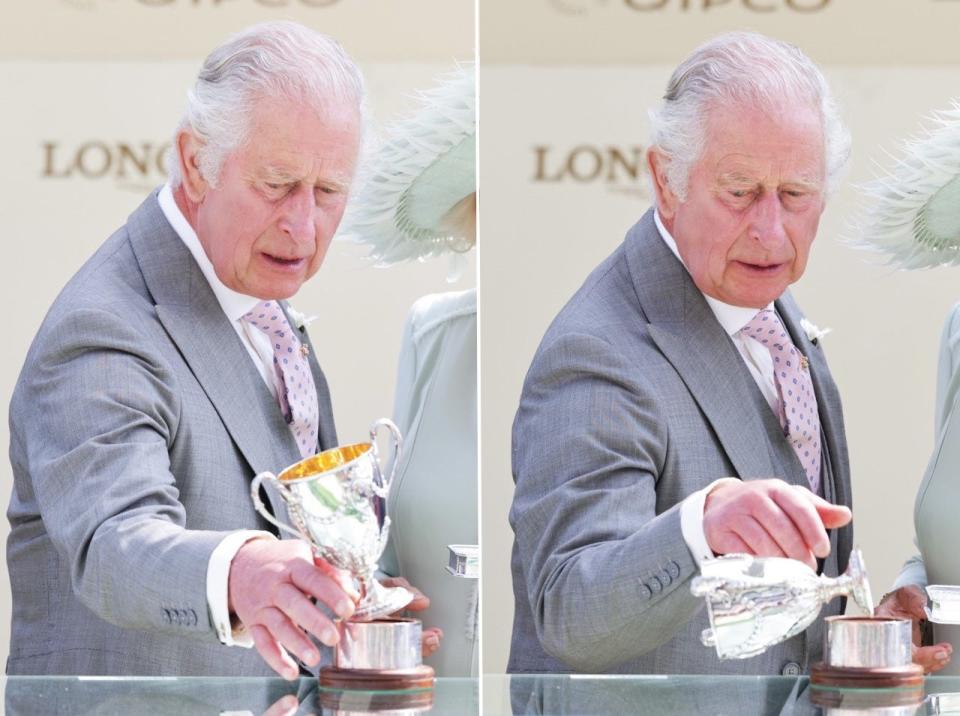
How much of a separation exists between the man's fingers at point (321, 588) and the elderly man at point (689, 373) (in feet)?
1.27

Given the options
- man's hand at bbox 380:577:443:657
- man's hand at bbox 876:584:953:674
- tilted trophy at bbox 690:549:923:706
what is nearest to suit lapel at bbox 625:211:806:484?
man's hand at bbox 876:584:953:674

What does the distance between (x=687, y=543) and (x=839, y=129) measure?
0.80 m

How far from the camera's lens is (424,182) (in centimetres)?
254

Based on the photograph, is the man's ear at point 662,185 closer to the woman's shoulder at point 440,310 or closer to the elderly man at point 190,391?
the woman's shoulder at point 440,310

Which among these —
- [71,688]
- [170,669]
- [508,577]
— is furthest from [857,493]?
[71,688]

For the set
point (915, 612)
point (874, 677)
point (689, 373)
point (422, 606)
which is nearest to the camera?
point (874, 677)

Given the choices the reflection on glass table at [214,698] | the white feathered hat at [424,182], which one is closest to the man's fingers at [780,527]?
the reflection on glass table at [214,698]

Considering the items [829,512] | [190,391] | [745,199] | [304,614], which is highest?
[745,199]

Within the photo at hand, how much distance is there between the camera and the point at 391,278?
2502 millimetres

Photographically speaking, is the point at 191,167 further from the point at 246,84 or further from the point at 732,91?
the point at 732,91

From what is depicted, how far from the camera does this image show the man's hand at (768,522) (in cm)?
183

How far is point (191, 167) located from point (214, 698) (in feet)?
2.84

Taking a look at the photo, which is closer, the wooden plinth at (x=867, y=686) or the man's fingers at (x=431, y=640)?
the wooden plinth at (x=867, y=686)

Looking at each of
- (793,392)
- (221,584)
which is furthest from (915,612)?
(221,584)
